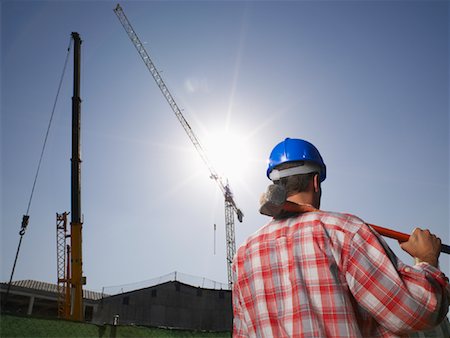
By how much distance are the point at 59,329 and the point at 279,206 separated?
6.35 metres

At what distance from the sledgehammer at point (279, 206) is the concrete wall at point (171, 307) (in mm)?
36644

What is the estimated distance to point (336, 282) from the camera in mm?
1510

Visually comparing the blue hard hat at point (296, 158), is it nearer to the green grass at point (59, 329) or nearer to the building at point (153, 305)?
the green grass at point (59, 329)

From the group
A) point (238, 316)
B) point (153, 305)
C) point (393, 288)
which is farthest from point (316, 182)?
point (153, 305)

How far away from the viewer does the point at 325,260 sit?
153cm

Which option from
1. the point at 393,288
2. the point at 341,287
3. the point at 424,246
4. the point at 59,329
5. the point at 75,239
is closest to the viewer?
the point at 393,288

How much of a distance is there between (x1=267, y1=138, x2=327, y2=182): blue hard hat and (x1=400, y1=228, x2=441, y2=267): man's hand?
0.61 meters

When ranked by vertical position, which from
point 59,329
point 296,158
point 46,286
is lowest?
point 59,329

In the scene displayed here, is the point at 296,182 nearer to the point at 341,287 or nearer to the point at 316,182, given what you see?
the point at 316,182

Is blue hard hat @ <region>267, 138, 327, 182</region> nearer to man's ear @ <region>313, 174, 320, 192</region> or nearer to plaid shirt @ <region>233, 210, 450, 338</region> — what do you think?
man's ear @ <region>313, 174, 320, 192</region>

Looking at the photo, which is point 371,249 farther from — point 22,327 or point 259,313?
point 22,327

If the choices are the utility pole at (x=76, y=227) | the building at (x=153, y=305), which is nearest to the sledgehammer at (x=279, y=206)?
the utility pole at (x=76, y=227)

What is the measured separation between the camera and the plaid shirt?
140cm

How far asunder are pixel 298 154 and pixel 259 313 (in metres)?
0.92
